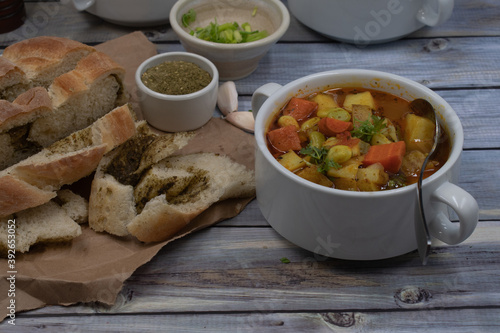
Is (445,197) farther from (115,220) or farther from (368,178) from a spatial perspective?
(115,220)

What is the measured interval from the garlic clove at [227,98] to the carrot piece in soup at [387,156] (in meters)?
0.97

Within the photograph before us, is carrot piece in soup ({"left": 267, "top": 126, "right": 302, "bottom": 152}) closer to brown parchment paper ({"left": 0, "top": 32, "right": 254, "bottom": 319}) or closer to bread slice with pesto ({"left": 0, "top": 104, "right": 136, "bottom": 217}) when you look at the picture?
brown parchment paper ({"left": 0, "top": 32, "right": 254, "bottom": 319})

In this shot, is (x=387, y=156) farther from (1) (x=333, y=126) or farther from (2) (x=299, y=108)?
(2) (x=299, y=108)

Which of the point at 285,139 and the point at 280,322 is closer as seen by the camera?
the point at 280,322

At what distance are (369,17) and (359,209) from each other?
1.45 m

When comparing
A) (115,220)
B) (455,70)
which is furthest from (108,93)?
(455,70)

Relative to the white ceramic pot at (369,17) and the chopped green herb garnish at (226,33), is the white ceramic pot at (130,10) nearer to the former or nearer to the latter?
the chopped green herb garnish at (226,33)

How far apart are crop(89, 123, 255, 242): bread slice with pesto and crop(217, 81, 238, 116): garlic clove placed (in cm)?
33

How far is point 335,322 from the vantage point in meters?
1.94

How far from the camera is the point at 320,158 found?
200cm

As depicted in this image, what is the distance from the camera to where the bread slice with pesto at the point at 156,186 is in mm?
2116

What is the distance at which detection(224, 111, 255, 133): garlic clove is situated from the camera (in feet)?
8.86

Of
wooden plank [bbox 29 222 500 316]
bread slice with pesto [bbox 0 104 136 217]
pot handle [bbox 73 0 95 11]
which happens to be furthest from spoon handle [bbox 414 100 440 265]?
pot handle [bbox 73 0 95 11]

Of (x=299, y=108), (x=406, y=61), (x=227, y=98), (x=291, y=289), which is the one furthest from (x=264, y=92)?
(x=406, y=61)
